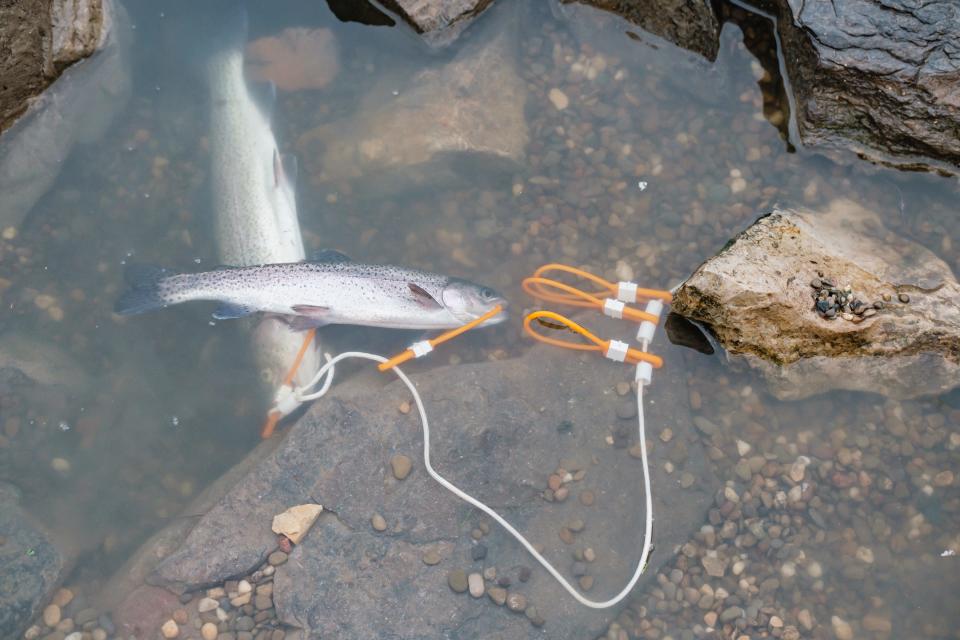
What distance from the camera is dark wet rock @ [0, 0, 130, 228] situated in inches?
220

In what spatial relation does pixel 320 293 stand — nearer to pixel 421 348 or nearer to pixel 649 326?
pixel 421 348

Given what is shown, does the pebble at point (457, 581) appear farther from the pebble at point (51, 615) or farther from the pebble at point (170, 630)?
the pebble at point (51, 615)

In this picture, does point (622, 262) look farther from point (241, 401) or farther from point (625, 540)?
point (241, 401)

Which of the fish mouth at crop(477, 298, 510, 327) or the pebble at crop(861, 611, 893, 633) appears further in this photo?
the fish mouth at crop(477, 298, 510, 327)

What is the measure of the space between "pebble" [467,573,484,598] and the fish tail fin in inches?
120

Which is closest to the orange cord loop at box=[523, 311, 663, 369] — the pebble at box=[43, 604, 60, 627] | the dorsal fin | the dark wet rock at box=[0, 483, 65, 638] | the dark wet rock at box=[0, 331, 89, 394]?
the dorsal fin

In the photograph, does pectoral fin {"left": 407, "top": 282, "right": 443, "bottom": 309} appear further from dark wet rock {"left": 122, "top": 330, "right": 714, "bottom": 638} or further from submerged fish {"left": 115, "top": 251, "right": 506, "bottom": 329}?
dark wet rock {"left": 122, "top": 330, "right": 714, "bottom": 638}

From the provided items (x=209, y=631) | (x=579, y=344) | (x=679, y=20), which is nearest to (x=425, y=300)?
(x=579, y=344)

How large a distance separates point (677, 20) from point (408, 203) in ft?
8.64

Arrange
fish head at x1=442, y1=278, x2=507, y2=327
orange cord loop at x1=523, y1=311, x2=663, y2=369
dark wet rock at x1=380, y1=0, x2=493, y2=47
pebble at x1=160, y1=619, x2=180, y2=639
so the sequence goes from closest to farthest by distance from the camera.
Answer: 1. pebble at x1=160, y1=619, x2=180, y2=639
2. orange cord loop at x1=523, y1=311, x2=663, y2=369
3. fish head at x1=442, y1=278, x2=507, y2=327
4. dark wet rock at x1=380, y1=0, x2=493, y2=47

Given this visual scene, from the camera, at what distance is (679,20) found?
18.2ft

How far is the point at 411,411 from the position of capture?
5055mm

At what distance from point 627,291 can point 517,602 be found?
2305 mm

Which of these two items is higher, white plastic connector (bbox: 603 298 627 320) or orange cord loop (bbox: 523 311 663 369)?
white plastic connector (bbox: 603 298 627 320)
